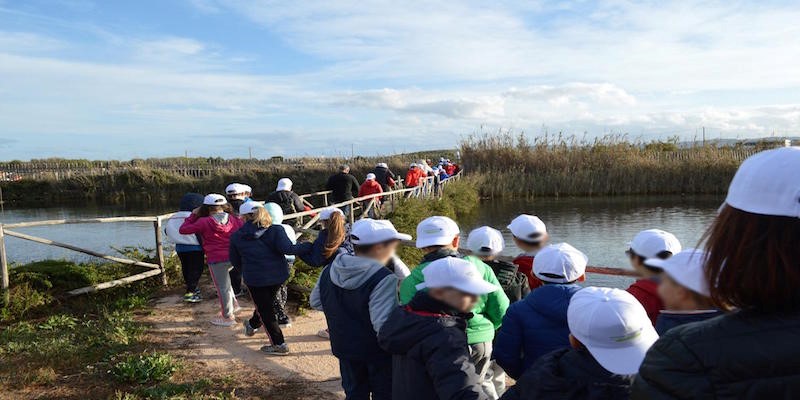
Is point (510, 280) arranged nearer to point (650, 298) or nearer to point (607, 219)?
point (650, 298)

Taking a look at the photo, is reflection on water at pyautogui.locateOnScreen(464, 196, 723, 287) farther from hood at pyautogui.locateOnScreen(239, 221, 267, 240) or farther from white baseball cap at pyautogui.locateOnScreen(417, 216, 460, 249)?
white baseball cap at pyautogui.locateOnScreen(417, 216, 460, 249)

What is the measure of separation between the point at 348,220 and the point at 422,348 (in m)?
8.38

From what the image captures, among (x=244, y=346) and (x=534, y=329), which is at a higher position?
(x=534, y=329)

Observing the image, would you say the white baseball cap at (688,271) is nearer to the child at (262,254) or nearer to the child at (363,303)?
the child at (363,303)

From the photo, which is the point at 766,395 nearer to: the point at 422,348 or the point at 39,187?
the point at 422,348

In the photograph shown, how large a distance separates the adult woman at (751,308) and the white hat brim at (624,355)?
673mm

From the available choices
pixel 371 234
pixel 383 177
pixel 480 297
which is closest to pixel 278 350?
pixel 371 234

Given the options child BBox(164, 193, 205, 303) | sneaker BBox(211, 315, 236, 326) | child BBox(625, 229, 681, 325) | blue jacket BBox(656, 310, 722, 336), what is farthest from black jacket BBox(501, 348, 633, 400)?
child BBox(164, 193, 205, 303)

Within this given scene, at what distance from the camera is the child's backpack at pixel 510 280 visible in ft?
11.9

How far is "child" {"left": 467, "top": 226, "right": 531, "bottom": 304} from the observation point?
3633mm

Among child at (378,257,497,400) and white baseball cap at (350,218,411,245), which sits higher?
white baseball cap at (350,218,411,245)

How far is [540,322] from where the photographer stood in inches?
101

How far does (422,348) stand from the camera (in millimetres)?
2316

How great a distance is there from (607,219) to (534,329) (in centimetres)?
1730
